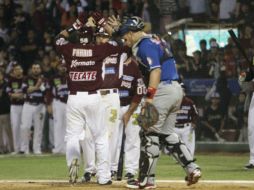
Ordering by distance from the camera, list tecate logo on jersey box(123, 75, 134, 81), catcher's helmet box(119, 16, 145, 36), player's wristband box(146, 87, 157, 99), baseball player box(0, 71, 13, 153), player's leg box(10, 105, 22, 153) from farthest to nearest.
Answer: baseball player box(0, 71, 13, 153)
player's leg box(10, 105, 22, 153)
tecate logo on jersey box(123, 75, 134, 81)
catcher's helmet box(119, 16, 145, 36)
player's wristband box(146, 87, 157, 99)

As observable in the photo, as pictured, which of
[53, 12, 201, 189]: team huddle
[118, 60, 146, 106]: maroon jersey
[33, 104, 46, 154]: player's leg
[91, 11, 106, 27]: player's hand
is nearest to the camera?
[53, 12, 201, 189]: team huddle

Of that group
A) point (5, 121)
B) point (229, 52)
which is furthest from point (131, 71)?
point (5, 121)

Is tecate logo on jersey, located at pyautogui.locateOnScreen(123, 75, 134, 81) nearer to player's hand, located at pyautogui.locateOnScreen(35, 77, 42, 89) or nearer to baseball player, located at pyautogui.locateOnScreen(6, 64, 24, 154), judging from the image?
player's hand, located at pyautogui.locateOnScreen(35, 77, 42, 89)

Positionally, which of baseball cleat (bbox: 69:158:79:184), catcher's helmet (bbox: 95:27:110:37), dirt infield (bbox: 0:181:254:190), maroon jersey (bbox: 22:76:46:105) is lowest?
dirt infield (bbox: 0:181:254:190)

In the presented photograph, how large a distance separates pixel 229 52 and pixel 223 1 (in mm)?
1662

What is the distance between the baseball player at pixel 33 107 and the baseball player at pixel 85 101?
10344 mm

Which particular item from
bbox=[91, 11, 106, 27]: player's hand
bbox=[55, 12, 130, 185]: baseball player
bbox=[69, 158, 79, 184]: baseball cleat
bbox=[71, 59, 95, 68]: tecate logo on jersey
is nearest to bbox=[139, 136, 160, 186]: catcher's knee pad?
bbox=[55, 12, 130, 185]: baseball player

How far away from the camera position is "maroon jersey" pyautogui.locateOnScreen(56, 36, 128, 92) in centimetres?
1211

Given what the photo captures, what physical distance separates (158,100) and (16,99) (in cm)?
1208

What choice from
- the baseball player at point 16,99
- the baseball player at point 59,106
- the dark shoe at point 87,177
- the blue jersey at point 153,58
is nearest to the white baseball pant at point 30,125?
the baseball player at point 16,99

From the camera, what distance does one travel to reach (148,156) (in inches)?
441

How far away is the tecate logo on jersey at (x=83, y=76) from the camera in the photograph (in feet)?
39.8

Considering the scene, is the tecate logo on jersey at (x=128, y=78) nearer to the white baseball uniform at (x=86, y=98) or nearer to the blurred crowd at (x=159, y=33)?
the white baseball uniform at (x=86, y=98)

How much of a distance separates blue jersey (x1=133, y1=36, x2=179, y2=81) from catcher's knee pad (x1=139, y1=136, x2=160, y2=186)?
82cm
